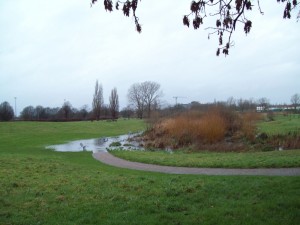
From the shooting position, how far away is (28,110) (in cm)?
10412

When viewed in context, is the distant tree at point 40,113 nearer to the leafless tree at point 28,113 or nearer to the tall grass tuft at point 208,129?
the leafless tree at point 28,113

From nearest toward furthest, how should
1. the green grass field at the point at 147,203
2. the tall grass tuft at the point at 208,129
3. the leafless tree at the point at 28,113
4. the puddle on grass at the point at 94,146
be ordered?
the green grass field at the point at 147,203, the tall grass tuft at the point at 208,129, the puddle on grass at the point at 94,146, the leafless tree at the point at 28,113

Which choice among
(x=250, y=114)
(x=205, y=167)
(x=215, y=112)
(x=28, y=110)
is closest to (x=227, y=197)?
(x=205, y=167)

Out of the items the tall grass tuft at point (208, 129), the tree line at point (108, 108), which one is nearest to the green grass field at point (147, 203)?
the tall grass tuft at point (208, 129)

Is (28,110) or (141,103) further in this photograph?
(141,103)

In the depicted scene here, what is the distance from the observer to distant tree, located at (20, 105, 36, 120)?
9806 centimetres

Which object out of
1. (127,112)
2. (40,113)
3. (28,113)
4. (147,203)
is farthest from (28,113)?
(147,203)

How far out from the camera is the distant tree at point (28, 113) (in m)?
98.1

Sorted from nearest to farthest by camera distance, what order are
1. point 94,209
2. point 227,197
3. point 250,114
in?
1. point 94,209
2. point 227,197
3. point 250,114

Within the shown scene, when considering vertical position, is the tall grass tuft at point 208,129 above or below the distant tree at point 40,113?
→ below

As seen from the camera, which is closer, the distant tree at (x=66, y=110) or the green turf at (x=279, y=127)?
the green turf at (x=279, y=127)

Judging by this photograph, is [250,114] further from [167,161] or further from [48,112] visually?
[48,112]

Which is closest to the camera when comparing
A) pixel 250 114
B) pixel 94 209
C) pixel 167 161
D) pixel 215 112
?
pixel 94 209

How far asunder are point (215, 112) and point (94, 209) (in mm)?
26813
